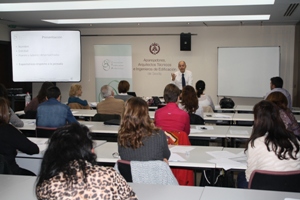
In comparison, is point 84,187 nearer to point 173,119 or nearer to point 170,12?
point 173,119

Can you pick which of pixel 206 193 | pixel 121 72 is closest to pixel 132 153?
pixel 206 193

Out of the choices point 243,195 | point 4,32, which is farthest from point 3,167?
point 4,32

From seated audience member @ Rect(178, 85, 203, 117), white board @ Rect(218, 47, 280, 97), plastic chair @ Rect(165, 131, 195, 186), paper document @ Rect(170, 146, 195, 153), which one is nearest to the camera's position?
paper document @ Rect(170, 146, 195, 153)

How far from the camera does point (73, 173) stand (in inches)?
68.0

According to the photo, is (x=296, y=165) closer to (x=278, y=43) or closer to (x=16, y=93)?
(x=278, y=43)

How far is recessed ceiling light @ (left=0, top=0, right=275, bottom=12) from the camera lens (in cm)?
668

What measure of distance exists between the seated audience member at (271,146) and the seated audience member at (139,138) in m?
0.71

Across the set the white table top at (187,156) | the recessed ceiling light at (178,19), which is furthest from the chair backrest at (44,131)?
the recessed ceiling light at (178,19)

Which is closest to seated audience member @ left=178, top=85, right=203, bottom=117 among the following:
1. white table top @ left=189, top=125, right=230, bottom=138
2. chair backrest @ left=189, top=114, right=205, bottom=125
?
chair backrest @ left=189, top=114, right=205, bottom=125

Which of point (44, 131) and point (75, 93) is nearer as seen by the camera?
point (44, 131)

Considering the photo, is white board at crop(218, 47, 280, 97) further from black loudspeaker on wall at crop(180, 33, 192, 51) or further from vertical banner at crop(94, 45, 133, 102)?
vertical banner at crop(94, 45, 133, 102)

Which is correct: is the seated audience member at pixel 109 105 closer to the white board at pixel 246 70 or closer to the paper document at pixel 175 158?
the paper document at pixel 175 158

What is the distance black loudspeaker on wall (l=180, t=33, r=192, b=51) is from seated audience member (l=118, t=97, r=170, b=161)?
7.69 meters

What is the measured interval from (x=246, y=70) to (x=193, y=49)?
5.30ft
